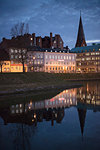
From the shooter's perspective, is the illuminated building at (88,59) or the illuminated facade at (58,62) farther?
the illuminated building at (88,59)

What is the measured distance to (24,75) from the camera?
2128 inches

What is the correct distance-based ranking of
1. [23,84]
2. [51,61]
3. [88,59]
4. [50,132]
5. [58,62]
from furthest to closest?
[88,59]
[58,62]
[51,61]
[23,84]
[50,132]

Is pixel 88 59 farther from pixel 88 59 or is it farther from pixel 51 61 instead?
pixel 51 61

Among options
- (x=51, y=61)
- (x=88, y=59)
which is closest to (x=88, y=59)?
(x=88, y=59)

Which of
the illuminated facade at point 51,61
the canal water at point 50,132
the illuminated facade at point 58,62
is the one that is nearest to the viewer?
the canal water at point 50,132

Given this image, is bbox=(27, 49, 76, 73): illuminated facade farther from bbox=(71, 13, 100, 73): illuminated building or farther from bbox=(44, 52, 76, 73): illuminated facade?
bbox=(71, 13, 100, 73): illuminated building

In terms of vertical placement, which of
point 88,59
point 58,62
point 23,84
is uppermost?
point 88,59

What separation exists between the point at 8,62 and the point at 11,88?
4232 centimetres

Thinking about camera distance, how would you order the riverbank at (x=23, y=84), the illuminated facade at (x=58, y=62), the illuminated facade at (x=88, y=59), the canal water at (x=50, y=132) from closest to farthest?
the canal water at (x=50, y=132), the riverbank at (x=23, y=84), the illuminated facade at (x=58, y=62), the illuminated facade at (x=88, y=59)

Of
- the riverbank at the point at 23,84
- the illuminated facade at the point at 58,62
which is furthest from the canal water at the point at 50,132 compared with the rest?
the illuminated facade at the point at 58,62

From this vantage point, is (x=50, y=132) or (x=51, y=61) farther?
(x=51, y=61)

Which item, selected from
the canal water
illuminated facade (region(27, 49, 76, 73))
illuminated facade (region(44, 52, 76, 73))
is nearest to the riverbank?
the canal water

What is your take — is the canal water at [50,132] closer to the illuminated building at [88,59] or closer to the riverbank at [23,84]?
the riverbank at [23,84]

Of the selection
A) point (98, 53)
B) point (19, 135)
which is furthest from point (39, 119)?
point (98, 53)
